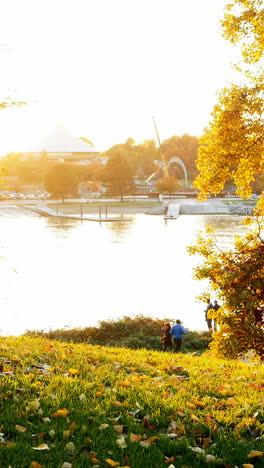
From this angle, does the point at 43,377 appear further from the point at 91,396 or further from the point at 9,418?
the point at 9,418

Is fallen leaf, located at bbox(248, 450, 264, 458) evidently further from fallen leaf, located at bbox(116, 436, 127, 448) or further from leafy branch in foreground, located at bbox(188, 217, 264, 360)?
leafy branch in foreground, located at bbox(188, 217, 264, 360)

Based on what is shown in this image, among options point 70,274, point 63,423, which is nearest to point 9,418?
point 63,423

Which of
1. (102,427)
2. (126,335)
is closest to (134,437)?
(102,427)

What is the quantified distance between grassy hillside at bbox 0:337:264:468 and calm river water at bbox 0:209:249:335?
12.5 ft

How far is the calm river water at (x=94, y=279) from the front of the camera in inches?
881

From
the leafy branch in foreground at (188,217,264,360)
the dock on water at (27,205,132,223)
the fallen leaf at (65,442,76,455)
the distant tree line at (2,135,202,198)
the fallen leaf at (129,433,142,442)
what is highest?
the distant tree line at (2,135,202,198)

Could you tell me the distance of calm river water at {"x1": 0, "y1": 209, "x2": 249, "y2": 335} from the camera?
22.4m

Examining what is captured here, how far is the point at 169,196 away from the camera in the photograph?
359 ft

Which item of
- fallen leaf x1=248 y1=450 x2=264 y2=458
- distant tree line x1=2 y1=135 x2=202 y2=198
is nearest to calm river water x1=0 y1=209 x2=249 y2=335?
fallen leaf x1=248 y1=450 x2=264 y2=458

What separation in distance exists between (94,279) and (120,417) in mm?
25850

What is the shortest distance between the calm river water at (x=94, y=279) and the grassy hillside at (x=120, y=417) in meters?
3.81

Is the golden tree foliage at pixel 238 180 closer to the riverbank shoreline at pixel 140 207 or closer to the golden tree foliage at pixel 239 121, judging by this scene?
the golden tree foliage at pixel 239 121

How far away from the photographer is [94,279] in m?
31.6

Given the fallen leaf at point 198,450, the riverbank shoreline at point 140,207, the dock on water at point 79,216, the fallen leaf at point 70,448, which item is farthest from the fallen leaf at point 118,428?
the riverbank shoreline at point 140,207
